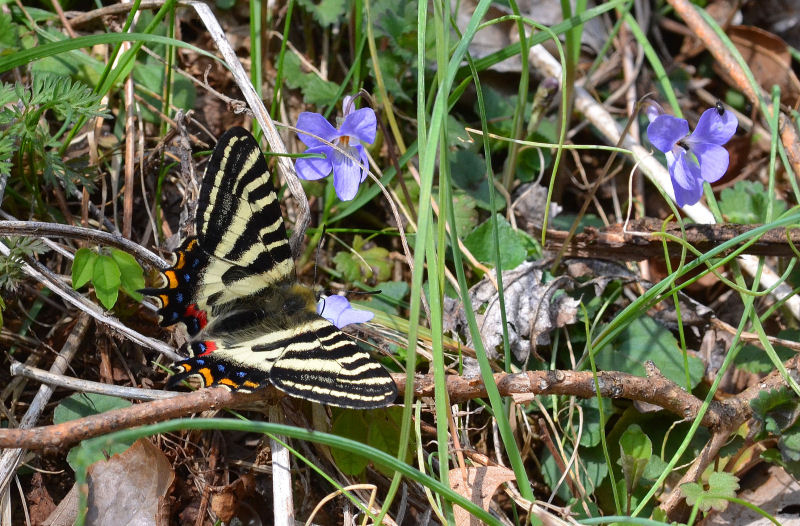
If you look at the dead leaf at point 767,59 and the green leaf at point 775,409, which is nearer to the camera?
the green leaf at point 775,409

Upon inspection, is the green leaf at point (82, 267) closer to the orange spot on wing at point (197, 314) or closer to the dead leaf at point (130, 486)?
the orange spot on wing at point (197, 314)

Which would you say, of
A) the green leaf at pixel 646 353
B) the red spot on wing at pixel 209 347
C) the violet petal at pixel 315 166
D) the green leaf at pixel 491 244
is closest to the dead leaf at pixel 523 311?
the green leaf at pixel 491 244

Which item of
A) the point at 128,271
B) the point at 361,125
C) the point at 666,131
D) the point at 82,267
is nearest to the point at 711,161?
the point at 666,131

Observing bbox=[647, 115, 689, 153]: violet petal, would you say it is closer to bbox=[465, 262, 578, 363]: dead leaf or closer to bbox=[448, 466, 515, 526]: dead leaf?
bbox=[465, 262, 578, 363]: dead leaf

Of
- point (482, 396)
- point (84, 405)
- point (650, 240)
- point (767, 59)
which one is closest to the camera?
point (482, 396)

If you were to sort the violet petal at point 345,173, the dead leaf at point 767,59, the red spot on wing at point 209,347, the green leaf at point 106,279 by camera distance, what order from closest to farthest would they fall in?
the red spot on wing at point 209,347 < the green leaf at point 106,279 < the violet petal at point 345,173 < the dead leaf at point 767,59

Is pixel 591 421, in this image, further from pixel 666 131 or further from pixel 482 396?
pixel 666 131

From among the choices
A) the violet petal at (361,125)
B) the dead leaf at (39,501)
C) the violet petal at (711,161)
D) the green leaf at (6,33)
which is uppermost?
the green leaf at (6,33)

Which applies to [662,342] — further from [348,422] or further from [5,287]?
[5,287]
